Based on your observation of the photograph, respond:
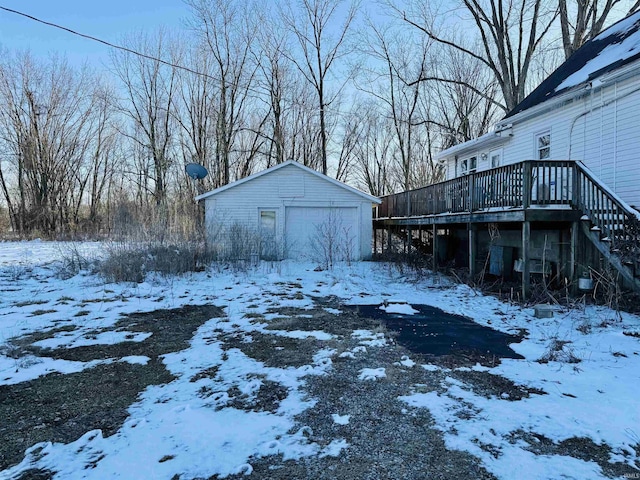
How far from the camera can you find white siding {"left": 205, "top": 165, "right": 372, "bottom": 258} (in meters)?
14.7

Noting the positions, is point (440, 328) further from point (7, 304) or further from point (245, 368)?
point (7, 304)

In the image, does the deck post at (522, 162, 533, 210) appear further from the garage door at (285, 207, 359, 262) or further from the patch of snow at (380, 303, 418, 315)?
the garage door at (285, 207, 359, 262)

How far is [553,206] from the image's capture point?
7625 mm

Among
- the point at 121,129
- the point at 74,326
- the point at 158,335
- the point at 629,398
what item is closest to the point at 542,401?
the point at 629,398

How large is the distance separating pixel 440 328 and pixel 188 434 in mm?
4079

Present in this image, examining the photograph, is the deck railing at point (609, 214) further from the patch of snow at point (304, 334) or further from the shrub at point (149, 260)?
the shrub at point (149, 260)

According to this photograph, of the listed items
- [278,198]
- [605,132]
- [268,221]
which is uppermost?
[605,132]

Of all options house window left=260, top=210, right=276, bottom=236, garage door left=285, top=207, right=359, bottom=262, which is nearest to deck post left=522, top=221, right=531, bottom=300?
garage door left=285, top=207, right=359, bottom=262

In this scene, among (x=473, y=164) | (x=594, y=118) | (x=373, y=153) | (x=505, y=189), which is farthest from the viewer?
(x=373, y=153)

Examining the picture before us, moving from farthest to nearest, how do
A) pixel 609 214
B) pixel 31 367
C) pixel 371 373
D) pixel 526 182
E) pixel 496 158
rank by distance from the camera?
pixel 496 158, pixel 526 182, pixel 609 214, pixel 31 367, pixel 371 373

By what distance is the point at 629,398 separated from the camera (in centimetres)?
325

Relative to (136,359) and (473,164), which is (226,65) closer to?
(473,164)

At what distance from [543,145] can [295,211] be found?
8.48 meters

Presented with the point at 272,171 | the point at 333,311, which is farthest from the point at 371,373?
the point at 272,171
